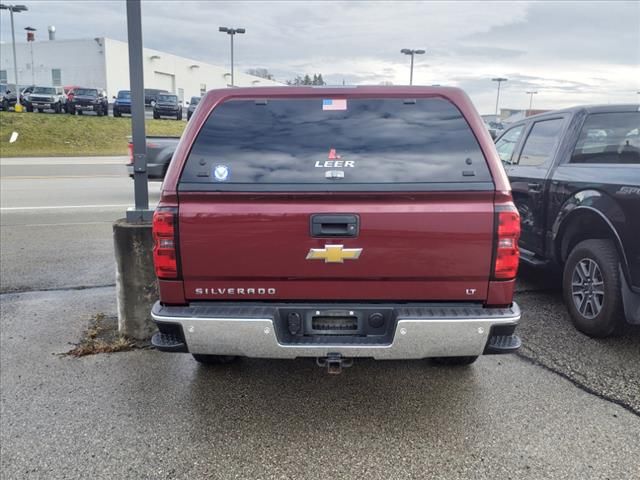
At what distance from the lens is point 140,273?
438 cm

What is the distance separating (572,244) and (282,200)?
10.4 feet

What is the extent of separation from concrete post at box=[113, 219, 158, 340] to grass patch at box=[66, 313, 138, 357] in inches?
4.2

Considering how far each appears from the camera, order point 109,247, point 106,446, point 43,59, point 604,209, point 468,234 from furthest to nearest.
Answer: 1. point 43,59
2. point 109,247
3. point 604,209
4. point 106,446
5. point 468,234

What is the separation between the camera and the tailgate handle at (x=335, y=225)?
9.44 ft

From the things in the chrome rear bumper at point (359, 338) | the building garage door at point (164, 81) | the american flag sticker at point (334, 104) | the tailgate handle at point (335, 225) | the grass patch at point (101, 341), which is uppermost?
the building garage door at point (164, 81)

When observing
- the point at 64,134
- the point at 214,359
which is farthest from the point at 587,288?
the point at 64,134

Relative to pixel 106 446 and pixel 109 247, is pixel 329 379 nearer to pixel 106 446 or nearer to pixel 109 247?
pixel 106 446

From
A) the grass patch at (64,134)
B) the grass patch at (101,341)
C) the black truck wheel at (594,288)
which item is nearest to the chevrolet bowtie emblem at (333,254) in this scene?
the grass patch at (101,341)

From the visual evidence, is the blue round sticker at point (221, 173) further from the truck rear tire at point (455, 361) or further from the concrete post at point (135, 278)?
the truck rear tire at point (455, 361)

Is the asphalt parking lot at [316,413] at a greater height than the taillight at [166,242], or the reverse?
the taillight at [166,242]

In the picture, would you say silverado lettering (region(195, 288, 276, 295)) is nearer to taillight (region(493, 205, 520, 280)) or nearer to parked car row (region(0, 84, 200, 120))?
taillight (region(493, 205, 520, 280))

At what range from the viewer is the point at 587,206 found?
176 inches

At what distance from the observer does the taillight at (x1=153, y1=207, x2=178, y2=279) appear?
2.91m

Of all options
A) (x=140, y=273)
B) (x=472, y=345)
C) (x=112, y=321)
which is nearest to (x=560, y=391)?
(x=472, y=345)
